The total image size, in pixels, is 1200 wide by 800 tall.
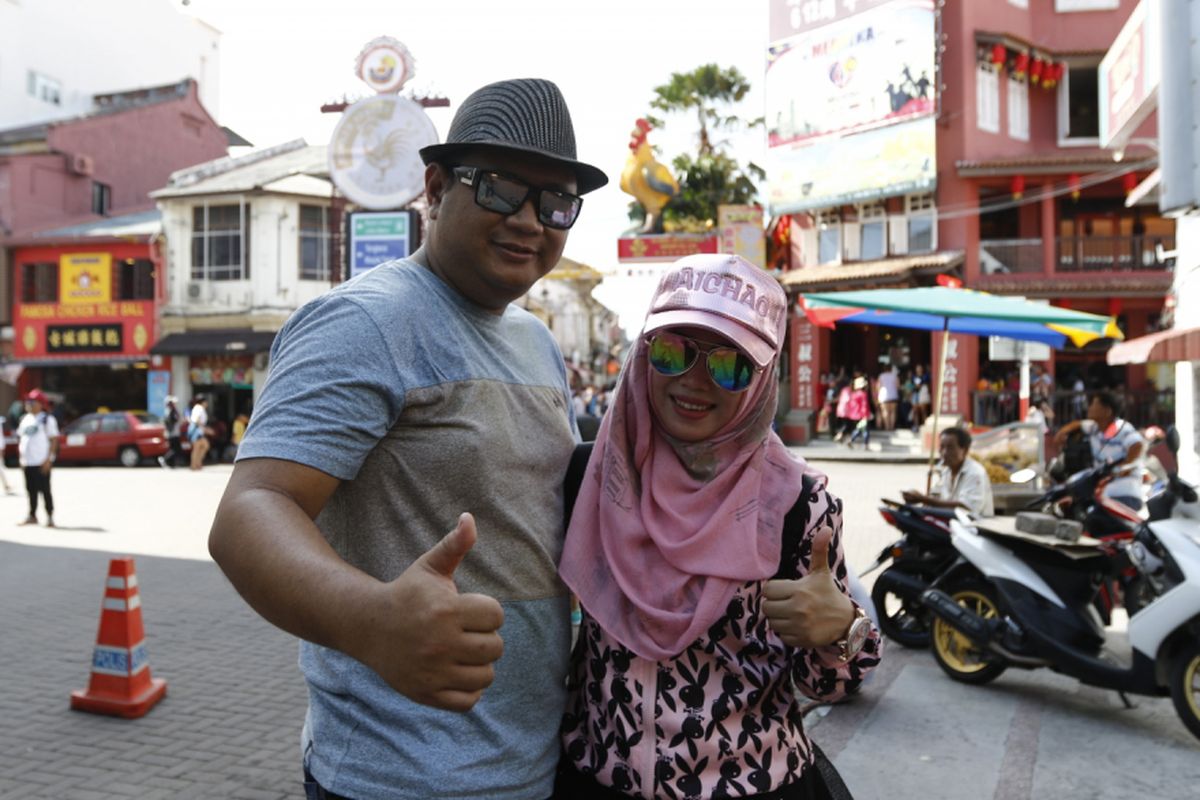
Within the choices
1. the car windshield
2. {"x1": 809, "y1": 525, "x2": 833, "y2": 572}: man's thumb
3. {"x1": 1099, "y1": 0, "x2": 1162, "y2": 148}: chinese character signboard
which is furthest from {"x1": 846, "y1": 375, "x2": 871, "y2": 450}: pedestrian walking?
{"x1": 809, "y1": 525, "x2": 833, "y2": 572}: man's thumb

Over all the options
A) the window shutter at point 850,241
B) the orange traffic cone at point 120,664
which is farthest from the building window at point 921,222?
the orange traffic cone at point 120,664

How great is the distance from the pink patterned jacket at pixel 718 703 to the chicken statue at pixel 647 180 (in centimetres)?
2826

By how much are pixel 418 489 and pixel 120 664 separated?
4260 mm

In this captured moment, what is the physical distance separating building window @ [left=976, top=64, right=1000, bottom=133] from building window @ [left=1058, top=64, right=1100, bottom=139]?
249cm

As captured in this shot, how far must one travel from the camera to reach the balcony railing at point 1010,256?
2416cm

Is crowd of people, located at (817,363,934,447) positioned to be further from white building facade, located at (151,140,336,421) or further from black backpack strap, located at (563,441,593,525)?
black backpack strap, located at (563,441,593,525)

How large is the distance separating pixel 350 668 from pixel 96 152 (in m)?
35.0

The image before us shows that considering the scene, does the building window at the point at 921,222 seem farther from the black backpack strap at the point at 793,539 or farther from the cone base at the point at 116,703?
the black backpack strap at the point at 793,539

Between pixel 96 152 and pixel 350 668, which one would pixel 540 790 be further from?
pixel 96 152

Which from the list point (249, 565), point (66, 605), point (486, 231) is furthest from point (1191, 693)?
point (66, 605)

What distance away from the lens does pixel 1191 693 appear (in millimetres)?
4559

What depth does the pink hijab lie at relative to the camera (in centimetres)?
183

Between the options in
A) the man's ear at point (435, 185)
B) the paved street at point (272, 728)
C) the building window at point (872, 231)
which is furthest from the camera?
the building window at point (872, 231)

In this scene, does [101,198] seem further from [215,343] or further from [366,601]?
[366,601]
